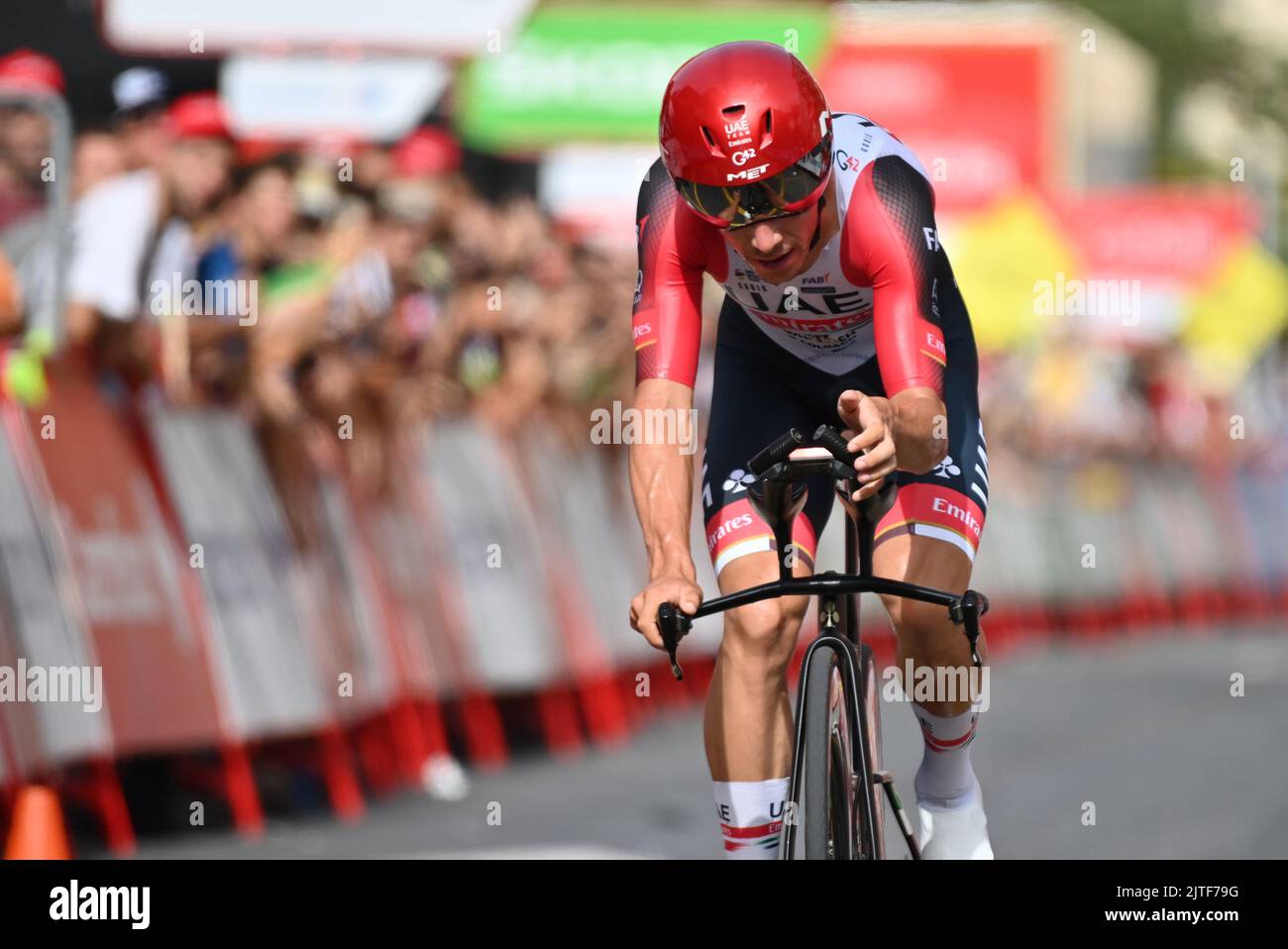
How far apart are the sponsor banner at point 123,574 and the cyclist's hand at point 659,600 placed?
383 cm

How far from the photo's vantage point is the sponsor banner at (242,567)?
8992mm

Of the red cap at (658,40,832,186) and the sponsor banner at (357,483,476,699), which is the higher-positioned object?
the red cap at (658,40,832,186)

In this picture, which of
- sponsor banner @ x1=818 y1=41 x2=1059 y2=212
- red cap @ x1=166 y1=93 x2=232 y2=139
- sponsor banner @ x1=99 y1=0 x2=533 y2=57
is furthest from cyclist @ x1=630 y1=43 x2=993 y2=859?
sponsor banner @ x1=818 y1=41 x2=1059 y2=212

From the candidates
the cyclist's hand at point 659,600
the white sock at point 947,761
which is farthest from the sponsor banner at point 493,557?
the cyclist's hand at point 659,600

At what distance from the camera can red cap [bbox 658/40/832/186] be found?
15.8ft

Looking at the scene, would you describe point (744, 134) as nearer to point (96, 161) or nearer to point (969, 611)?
point (969, 611)

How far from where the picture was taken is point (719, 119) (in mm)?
4797

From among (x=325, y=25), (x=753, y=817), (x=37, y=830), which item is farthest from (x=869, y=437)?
(x=325, y=25)

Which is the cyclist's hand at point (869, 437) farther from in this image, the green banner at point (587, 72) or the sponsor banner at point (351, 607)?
the green banner at point (587, 72)

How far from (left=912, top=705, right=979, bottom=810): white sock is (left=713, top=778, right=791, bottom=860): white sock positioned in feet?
1.81

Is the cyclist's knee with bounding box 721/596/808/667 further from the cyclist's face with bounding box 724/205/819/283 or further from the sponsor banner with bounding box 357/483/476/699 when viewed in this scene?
the sponsor banner with bounding box 357/483/476/699

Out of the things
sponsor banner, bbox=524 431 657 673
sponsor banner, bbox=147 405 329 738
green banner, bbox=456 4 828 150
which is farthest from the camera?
green banner, bbox=456 4 828 150
